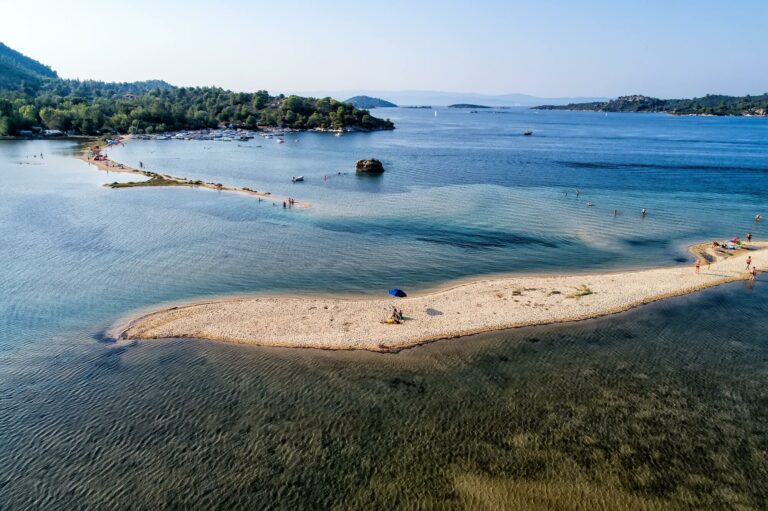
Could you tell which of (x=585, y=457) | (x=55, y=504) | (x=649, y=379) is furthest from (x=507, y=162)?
(x=55, y=504)

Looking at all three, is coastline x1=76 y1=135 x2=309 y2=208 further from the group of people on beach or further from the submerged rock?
the group of people on beach

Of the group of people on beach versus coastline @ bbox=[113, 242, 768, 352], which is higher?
the group of people on beach

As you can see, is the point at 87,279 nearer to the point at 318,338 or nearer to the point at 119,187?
the point at 318,338

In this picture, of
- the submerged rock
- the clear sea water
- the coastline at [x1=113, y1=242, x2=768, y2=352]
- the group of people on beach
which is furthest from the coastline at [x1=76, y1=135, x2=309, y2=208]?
the group of people on beach

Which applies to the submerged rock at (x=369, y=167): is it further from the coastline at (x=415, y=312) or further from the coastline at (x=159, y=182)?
the coastline at (x=415, y=312)

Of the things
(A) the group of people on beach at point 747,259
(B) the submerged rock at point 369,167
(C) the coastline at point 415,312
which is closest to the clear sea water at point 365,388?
(C) the coastline at point 415,312
